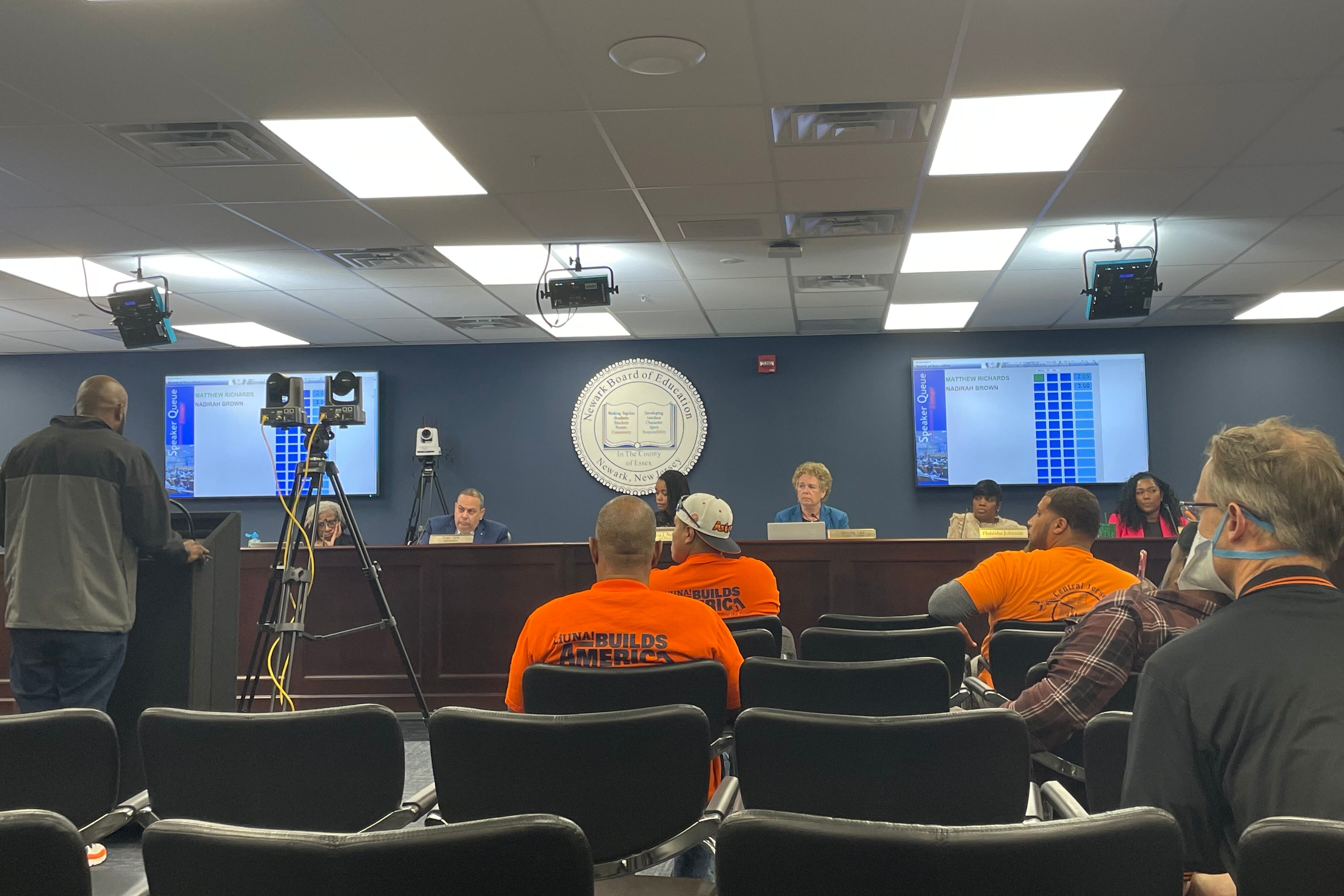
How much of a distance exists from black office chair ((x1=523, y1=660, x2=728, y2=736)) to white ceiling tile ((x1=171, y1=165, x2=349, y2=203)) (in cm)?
320

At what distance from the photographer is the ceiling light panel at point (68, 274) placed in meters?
5.82

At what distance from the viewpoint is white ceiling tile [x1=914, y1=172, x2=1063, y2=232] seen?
14.9ft

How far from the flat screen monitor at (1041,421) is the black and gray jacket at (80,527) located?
251 inches

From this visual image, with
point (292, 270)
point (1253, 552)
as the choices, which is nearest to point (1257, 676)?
point (1253, 552)

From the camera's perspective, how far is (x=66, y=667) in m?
2.98

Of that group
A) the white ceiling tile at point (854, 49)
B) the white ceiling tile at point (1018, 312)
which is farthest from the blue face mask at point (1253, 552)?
the white ceiling tile at point (1018, 312)

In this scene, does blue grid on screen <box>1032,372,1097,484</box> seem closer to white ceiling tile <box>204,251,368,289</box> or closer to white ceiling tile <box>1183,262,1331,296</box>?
white ceiling tile <box>1183,262,1331,296</box>

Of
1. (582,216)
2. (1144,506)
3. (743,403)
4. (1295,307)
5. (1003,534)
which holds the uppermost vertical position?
(582,216)

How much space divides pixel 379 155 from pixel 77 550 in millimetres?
2100

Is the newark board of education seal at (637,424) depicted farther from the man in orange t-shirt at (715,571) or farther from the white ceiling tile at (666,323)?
the man in orange t-shirt at (715,571)

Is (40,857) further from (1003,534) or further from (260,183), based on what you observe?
(1003,534)

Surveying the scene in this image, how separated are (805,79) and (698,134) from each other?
626 mm

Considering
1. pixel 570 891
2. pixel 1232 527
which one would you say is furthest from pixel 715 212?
pixel 570 891

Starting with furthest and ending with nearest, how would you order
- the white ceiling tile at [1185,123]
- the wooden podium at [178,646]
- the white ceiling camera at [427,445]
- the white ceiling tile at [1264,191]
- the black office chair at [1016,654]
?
the white ceiling camera at [427,445] → the white ceiling tile at [1264,191] → the white ceiling tile at [1185,123] → the wooden podium at [178,646] → the black office chair at [1016,654]
